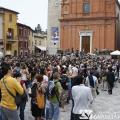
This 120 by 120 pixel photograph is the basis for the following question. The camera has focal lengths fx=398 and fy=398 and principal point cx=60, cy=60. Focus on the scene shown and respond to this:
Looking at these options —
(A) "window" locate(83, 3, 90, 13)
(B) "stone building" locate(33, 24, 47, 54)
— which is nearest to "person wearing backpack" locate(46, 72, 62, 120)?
(A) "window" locate(83, 3, 90, 13)

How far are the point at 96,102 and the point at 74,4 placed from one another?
39140mm

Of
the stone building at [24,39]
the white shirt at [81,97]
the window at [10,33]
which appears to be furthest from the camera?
the stone building at [24,39]

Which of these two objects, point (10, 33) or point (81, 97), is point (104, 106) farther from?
point (10, 33)

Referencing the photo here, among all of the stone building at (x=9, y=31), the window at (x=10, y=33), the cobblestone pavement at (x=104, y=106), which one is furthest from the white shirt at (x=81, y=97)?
the window at (x=10, y=33)

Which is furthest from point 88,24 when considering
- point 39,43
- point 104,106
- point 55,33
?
point 39,43

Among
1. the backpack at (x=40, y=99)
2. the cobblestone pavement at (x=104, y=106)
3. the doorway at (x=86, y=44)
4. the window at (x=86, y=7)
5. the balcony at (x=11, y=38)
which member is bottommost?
the cobblestone pavement at (x=104, y=106)

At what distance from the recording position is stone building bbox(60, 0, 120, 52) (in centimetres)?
5228

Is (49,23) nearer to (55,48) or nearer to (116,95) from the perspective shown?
(55,48)

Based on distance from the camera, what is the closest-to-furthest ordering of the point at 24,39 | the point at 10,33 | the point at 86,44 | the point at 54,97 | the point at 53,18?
the point at 54,97 → the point at 86,44 → the point at 53,18 → the point at 10,33 → the point at 24,39

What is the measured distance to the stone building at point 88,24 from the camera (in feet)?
172

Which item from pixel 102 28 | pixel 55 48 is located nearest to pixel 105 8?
pixel 102 28

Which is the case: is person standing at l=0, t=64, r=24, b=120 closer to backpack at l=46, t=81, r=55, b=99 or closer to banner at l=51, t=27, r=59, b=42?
backpack at l=46, t=81, r=55, b=99

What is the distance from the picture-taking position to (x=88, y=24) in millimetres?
53688

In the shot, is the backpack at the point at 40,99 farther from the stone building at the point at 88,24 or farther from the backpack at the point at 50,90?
the stone building at the point at 88,24
